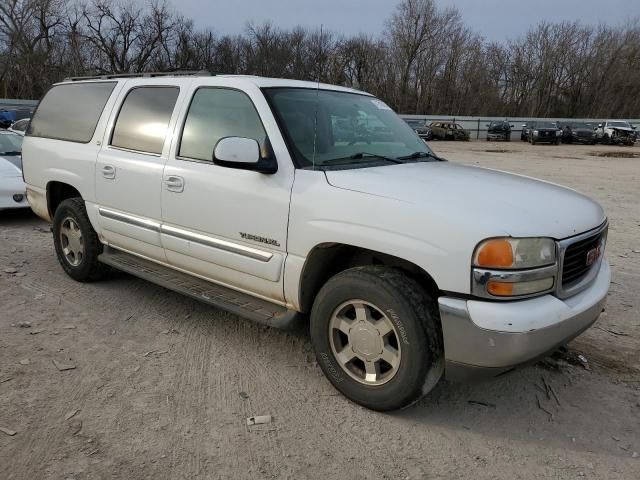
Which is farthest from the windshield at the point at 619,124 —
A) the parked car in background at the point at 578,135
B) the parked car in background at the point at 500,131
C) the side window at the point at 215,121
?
the side window at the point at 215,121

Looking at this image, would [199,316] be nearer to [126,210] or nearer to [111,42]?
[126,210]

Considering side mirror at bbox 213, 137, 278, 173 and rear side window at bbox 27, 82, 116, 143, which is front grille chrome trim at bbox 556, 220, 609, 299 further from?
rear side window at bbox 27, 82, 116, 143

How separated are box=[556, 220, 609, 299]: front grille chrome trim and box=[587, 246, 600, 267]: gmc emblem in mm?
38

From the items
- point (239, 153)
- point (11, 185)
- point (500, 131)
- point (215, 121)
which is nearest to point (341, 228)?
point (239, 153)

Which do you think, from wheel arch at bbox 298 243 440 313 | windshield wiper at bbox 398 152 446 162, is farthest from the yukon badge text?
windshield wiper at bbox 398 152 446 162

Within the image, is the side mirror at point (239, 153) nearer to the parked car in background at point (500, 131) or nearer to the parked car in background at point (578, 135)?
the parked car in background at point (578, 135)

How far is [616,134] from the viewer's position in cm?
Result: 3903

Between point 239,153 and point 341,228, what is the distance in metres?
0.77

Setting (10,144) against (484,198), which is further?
(10,144)

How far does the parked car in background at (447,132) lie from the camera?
41688 mm

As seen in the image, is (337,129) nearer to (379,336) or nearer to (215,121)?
(215,121)

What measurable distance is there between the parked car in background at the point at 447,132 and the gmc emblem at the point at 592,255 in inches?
1580

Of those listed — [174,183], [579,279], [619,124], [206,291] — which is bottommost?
[206,291]

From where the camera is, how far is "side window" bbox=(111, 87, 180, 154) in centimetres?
399
